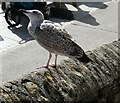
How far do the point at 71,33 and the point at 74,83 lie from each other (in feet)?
25.6

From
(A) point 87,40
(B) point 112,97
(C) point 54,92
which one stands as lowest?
(A) point 87,40

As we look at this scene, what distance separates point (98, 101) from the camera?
256 cm

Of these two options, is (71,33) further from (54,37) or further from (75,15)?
(54,37)

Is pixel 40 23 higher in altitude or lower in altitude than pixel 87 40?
higher

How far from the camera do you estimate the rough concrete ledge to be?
2.19m

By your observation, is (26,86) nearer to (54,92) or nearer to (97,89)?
(54,92)

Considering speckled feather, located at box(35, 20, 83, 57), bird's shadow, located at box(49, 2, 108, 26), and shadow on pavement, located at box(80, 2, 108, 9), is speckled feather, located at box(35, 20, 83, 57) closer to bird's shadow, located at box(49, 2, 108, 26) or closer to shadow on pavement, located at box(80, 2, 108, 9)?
bird's shadow, located at box(49, 2, 108, 26)

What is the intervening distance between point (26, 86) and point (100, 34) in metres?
8.08

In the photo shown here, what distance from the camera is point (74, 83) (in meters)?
2.43

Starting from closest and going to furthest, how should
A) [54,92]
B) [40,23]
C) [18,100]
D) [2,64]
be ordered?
1. [18,100]
2. [54,92]
3. [40,23]
4. [2,64]

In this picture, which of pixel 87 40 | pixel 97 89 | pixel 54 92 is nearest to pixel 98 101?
pixel 97 89

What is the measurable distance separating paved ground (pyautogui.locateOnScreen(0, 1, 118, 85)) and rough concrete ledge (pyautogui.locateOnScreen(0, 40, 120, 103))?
4.59 metres

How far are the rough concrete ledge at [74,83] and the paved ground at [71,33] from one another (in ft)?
15.1

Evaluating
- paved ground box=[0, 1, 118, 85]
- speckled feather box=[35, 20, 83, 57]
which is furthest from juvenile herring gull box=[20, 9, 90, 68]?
paved ground box=[0, 1, 118, 85]
